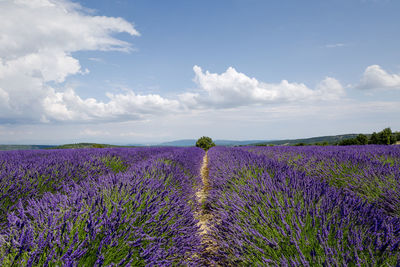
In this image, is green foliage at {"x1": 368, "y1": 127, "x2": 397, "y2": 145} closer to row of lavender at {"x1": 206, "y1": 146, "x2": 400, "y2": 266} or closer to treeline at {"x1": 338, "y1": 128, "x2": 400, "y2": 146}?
treeline at {"x1": 338, "y1": 128, "x2": 400, "y2": 146}

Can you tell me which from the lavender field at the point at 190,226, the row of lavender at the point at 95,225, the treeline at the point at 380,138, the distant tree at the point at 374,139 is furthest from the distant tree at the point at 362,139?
the row of lavender at the point at 95,225

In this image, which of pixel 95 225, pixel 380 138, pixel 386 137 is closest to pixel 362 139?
pixel 380 138

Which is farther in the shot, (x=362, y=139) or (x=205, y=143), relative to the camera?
(x=205, y=143)

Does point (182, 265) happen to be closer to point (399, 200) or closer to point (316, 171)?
point (399, 200)

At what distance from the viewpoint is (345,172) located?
347cm

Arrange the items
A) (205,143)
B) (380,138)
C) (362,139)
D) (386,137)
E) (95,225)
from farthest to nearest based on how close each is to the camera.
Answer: (205,143), (380,138), (362,139), (386,137), (95,225)

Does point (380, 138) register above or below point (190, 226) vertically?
above

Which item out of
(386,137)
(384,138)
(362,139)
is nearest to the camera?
(386,137)

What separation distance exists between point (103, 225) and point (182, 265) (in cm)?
74

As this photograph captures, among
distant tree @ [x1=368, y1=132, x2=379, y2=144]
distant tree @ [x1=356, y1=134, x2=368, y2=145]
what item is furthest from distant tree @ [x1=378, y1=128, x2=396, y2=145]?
distant tree @ [x1=356, y1=134, x2=368, y2=145]

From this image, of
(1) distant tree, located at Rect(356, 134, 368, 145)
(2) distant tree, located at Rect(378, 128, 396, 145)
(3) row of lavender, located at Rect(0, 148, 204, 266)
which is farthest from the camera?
(1) distant tree, located at Rect(356, 134, 368, 145)

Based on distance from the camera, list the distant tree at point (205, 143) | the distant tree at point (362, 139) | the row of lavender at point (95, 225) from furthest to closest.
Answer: the distant tree at point (205, 143) → the distant tree at point (362, 139) → the row of lavender at point (95, 225)

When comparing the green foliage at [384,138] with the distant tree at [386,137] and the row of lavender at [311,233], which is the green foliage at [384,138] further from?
the row of lavender at [311,233]

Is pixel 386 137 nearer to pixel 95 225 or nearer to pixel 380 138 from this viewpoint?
pixel 380 138
